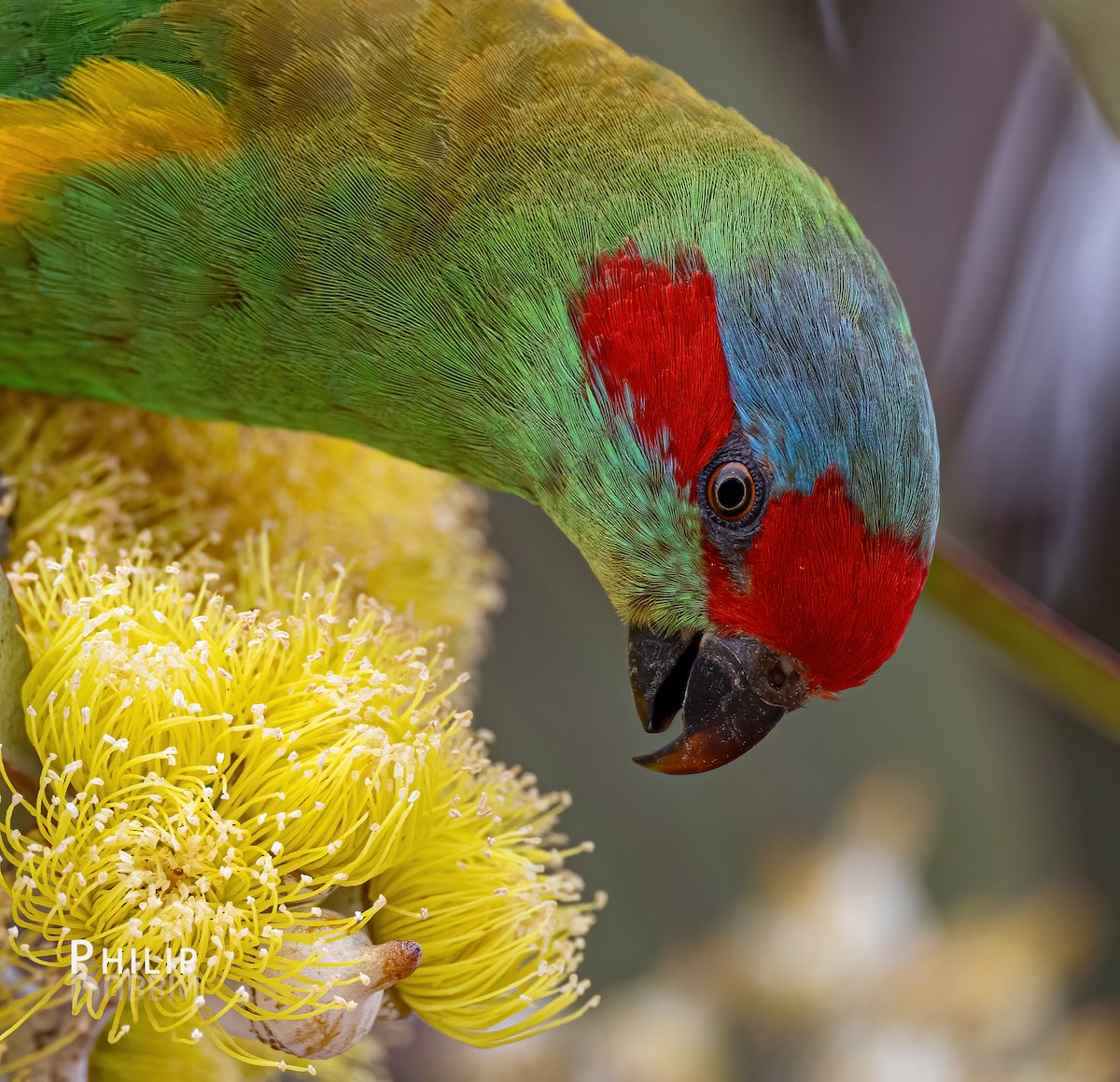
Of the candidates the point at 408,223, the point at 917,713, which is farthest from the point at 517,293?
the point at 917,713

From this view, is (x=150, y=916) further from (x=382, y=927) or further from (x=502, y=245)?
(x=502, y=245)

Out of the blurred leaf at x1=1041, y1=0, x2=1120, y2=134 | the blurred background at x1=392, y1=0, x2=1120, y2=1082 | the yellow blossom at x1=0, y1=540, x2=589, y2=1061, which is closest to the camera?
the yellow blossom at x1=0, y1=540, x2=589, y2=1061

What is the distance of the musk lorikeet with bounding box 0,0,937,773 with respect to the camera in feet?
2.42

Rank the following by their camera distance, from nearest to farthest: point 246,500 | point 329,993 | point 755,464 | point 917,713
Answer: point 329,993 → point 755,464 → point 246,500 → point 917,713

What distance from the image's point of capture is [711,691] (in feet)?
2.60

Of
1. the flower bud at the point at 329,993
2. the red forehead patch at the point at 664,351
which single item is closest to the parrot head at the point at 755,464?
the red forehead patch at the point at 664,351

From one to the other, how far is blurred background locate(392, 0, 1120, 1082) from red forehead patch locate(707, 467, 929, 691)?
435 mm

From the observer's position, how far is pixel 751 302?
741 millimetres

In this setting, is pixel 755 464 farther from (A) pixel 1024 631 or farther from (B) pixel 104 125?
(B) pixel 104 125

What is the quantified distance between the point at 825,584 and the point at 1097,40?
0.58 m

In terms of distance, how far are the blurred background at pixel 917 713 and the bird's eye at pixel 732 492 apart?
19.5 inches

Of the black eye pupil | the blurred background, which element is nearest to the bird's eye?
the black eye pupil

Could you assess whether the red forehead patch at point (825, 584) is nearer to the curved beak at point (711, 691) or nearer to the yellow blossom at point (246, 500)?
the curved beak at point (711, 691)

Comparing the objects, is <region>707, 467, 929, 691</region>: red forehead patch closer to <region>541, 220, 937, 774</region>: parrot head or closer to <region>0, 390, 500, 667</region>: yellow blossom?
<region>541, 220, 937, 774</region>: parrot head
